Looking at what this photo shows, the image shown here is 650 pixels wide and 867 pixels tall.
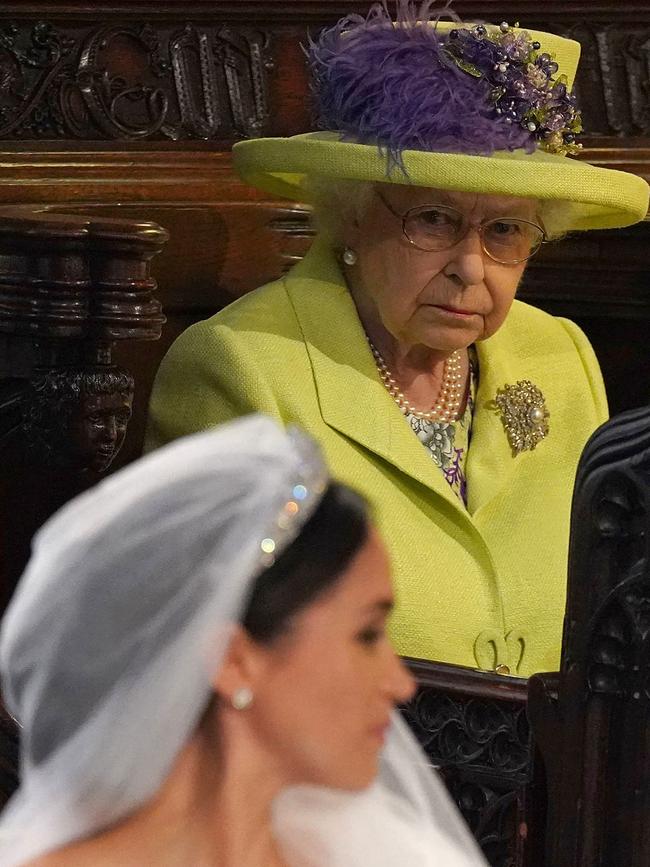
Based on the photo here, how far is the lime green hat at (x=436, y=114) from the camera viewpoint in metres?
2.16

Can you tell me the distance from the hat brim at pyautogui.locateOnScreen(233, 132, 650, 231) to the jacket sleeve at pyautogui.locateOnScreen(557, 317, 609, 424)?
0.26 metres

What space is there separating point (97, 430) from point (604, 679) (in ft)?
2.74

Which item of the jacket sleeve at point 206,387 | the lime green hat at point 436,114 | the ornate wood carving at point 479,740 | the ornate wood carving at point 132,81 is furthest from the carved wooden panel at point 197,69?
the ornate wood carving at point 479,740

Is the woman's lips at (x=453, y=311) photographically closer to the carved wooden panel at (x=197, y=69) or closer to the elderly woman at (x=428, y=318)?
the elderly woman at (x=428, y=318)

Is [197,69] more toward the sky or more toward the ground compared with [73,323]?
more toward the sky

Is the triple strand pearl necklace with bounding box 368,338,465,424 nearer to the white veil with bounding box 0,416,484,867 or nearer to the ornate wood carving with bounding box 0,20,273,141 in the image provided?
the ornate wood carving with bounding box 0,20,273,141

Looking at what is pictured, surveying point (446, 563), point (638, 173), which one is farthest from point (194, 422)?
point (638, 173)

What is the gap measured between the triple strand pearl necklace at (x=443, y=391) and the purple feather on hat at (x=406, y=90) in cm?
34

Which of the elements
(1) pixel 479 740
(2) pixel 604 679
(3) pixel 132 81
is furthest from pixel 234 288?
(2) pixel 604 679

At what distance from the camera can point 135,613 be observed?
745 mm

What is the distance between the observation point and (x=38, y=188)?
8.44 ft

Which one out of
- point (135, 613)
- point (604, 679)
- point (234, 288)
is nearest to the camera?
point (135, 613)

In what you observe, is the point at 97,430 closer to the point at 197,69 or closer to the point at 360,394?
the point at 360,394

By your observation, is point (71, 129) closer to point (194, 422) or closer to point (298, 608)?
point (194, 422)
